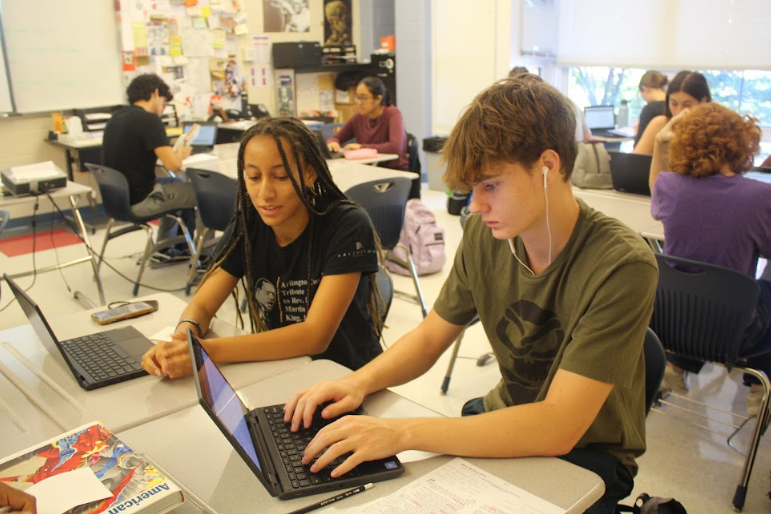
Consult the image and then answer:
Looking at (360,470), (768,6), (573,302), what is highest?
(768,6)

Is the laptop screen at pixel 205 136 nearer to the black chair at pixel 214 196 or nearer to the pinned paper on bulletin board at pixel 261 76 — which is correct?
the black chair at pixel 214 196

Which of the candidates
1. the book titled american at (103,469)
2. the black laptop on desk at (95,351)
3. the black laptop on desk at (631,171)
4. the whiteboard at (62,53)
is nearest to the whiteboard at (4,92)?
the whiteboard at (62,53)

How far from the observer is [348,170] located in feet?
13.0

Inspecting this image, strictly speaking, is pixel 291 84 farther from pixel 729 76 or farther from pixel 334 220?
pixel 334 220

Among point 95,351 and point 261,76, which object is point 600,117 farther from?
point 95,351

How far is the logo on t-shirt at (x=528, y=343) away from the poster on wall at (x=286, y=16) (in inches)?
235

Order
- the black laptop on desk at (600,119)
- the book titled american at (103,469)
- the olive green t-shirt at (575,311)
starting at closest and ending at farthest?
1. the book titled american at (103,469)
2. the olive green t-shirt at (575,311)
3. the black laptop on desk at (600,119)

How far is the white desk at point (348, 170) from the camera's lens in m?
3.63

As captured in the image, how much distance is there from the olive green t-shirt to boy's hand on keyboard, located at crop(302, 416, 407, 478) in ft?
1.01

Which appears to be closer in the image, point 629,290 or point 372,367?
point 629,290

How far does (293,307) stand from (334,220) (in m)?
0.25

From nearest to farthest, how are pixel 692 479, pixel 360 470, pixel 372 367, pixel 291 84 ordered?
pixel 360 470 → pixel 372 367 → pixel 692 479 → pixel 291 84

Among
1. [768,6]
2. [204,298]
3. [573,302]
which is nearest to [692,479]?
[573,302]

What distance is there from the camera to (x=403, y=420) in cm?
115
